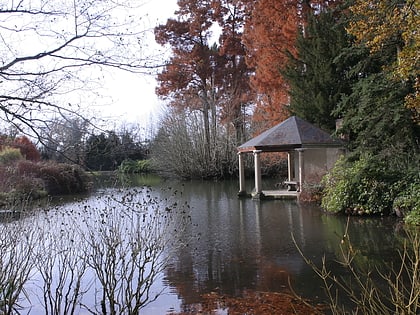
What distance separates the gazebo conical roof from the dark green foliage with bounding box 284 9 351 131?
2.40 metres

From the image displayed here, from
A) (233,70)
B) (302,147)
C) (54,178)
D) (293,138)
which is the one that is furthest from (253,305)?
(233,70)

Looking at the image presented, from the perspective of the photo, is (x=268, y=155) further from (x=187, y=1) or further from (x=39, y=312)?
(x=39, y=312)

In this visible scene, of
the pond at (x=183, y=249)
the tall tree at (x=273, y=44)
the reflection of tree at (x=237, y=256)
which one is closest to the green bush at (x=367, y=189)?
the pond at (x=183, y=249)

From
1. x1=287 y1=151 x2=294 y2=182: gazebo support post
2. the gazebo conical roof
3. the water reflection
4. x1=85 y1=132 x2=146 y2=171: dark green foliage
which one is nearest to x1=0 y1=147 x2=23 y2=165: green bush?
the gazebo conical roof

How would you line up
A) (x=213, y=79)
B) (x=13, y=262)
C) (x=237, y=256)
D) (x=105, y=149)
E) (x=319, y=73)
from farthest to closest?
(x=213, y=79)
(x=319, y=73)
(x=237, y=256)
(x=13, y=262)
(x=105, y=149)

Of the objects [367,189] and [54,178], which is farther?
[54,178]

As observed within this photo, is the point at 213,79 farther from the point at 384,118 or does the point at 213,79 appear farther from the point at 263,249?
the point at 263,249

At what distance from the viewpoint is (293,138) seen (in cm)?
1603

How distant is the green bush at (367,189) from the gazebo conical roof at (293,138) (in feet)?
10.5

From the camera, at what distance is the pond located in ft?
14.9

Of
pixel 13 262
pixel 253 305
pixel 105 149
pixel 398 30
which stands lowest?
pixel 253 305

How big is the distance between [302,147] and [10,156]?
45.7 ft

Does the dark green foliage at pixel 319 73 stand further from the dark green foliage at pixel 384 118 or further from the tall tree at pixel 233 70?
the tall tree at pixel 233 70

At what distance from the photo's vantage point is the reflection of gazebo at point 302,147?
1592 cm
